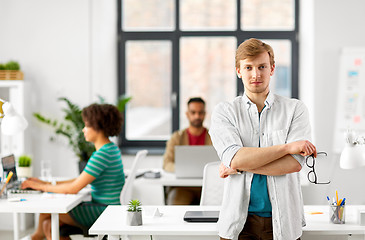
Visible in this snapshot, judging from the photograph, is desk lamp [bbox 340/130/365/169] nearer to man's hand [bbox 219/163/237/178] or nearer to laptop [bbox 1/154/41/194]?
man's hand [bbox 219/163/237/178]

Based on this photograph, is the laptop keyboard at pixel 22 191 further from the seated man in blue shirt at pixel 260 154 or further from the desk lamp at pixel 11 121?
the seated man in blue shirt at pixel 260 154

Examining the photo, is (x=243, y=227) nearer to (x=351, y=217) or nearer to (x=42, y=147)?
(x=351, y=217)

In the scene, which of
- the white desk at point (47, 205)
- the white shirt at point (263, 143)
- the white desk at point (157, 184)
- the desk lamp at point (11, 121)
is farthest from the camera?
the white desk at point (157, 184)

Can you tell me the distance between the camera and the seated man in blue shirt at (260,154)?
235cm

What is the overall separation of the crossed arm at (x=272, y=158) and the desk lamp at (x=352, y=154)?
32cm

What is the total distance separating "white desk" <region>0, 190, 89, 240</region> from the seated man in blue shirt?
130cm

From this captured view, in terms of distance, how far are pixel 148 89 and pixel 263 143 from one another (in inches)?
163

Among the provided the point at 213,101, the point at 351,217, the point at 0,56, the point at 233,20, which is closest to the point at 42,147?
the point at 0,56

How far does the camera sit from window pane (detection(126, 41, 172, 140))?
6.41 metres

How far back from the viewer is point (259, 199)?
2371 millimetres

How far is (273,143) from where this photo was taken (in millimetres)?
2414

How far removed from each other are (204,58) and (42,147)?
2204 mm

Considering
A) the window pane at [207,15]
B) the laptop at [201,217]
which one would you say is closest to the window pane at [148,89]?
the window pane at [207,15]

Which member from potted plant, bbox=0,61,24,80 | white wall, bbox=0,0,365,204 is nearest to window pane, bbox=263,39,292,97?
white wall, bbox=0,0,365,204
